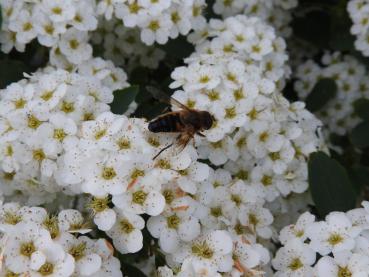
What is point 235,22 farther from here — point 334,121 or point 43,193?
point 43,193

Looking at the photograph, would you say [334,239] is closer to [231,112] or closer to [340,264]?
[340,264]

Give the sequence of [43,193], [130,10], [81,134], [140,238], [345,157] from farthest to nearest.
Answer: [345,157] → [130,10] → [43,193] → [81,134] → [140,238]

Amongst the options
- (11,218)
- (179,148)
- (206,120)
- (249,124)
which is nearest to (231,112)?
(249,124)

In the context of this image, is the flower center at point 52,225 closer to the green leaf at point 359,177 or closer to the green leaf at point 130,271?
the green leaf at point 130,271

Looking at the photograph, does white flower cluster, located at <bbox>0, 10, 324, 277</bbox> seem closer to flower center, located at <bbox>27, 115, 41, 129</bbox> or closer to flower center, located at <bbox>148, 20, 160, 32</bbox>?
flower center, located at <bbox>27, 115, 41, 129</bbox>

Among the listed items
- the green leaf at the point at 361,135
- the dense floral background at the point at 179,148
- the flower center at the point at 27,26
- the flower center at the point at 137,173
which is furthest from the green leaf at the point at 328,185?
the flower center at the point at 27,26

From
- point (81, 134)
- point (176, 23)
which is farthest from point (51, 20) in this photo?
point (81, 134)
